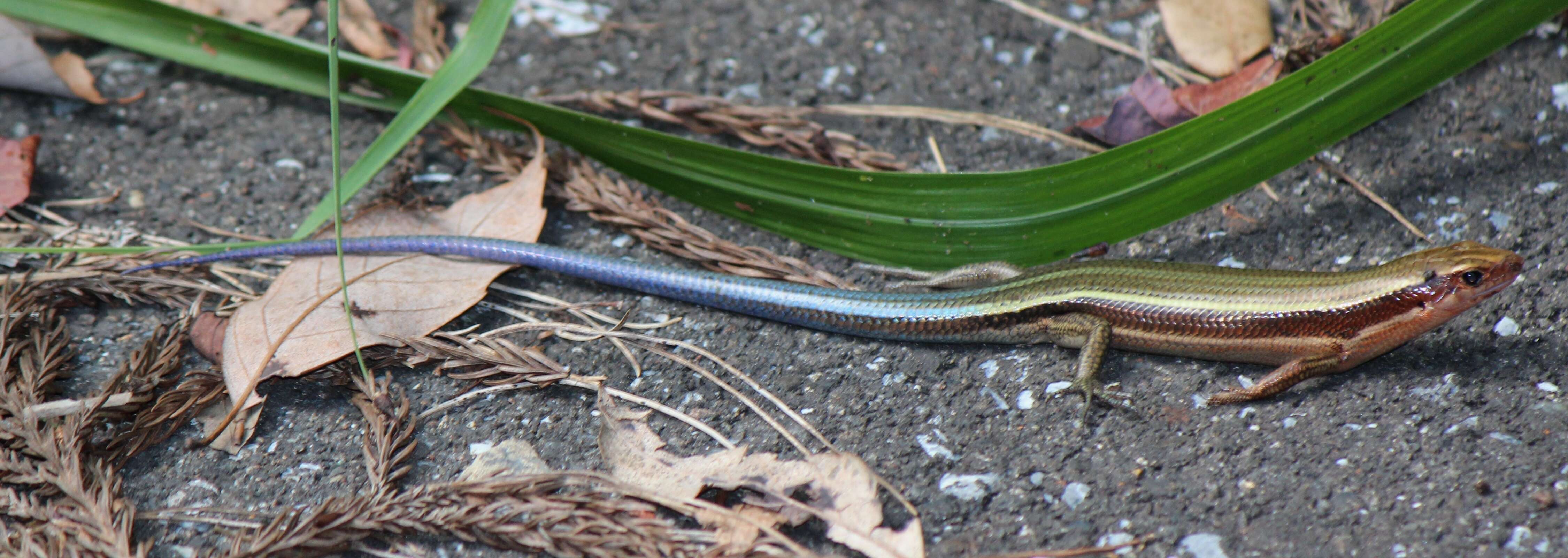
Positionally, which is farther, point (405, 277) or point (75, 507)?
point (405, 277)

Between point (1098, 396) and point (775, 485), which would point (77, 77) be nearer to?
point (775, 485)

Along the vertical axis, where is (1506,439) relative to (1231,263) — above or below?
below

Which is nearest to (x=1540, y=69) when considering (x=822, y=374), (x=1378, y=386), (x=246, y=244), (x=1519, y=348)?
(x=1519, y=348)

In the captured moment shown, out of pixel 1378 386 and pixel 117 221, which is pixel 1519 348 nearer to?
pixel 1378 386

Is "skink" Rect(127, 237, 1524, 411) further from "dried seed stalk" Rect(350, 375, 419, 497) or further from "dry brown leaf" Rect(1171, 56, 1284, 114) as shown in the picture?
"dry brown leaf" Rect(1171, 56, 1284, 114)

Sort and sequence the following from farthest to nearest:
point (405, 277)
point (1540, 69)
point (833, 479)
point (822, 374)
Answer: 1. point (1540, 69)
2. point (405, 277)
3. point (822, 374)
4. point (833, 479)

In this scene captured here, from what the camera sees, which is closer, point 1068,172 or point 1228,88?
point 1068,172

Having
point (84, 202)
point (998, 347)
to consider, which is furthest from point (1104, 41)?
point (84, 202)
